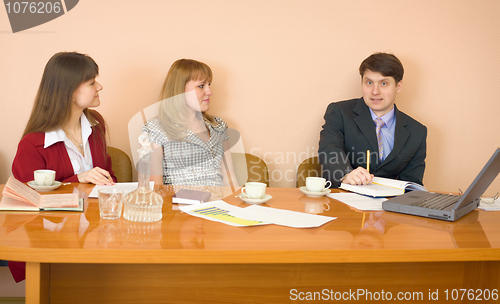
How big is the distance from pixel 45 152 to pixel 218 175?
0.95m

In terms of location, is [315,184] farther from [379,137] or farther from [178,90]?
[178,90]

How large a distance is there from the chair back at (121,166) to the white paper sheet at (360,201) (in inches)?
50.3

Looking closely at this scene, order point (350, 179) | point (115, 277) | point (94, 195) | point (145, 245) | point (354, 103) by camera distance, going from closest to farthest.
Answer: point (145, 245) < point (115, 277) < point (94, 195) < point (350, 179) < point (354, 103)

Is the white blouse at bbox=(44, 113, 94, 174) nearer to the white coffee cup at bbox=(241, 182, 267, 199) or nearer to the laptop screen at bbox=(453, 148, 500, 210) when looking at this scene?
the white coffee cup at bbox=(241, 182, 267, 199)

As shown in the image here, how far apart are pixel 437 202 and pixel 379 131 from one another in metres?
1.10

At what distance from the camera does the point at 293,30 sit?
2.71 m

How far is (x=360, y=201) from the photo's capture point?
1.55 m

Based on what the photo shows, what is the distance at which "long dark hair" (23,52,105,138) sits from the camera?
1922 mm

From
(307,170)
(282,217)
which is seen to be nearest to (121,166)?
(307,170)

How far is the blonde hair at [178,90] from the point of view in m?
2.37

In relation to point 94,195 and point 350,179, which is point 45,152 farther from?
point 350,179

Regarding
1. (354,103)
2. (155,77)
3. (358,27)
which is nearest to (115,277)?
(155,77)

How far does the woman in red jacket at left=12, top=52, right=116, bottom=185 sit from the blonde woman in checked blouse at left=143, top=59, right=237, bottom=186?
0.35m

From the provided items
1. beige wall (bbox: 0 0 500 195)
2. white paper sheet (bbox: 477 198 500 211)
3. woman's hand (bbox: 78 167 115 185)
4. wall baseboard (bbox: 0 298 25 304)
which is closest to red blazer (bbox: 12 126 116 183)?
woman's hand (bbox: 78 167 115 185)
